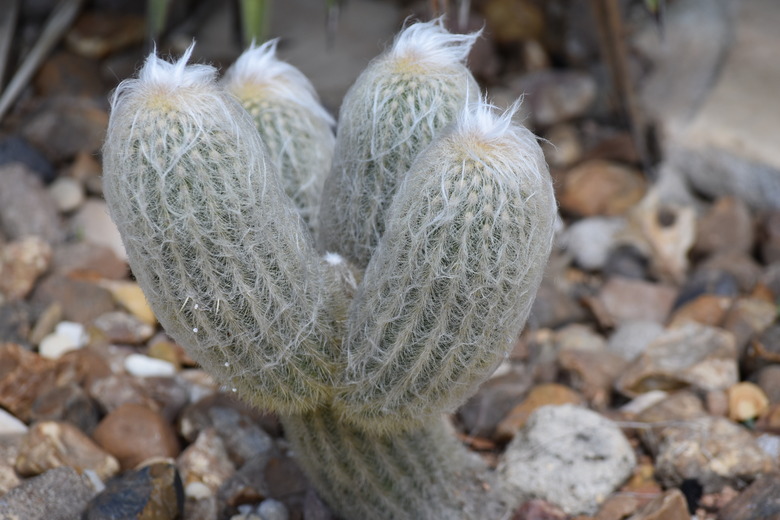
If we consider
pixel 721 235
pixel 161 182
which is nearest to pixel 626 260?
pixel 721 235

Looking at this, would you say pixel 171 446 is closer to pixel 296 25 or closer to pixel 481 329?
pixel 481 329

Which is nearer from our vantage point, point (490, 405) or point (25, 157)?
point (490, 405)

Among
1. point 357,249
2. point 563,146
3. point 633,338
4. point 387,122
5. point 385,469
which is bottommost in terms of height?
point 633,338

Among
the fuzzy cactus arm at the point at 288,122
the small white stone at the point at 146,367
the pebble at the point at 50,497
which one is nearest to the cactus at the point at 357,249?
the fuzzy cactus arm at the point at 288,122

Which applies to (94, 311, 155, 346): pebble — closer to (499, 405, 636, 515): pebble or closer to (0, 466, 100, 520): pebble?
(0, 466, 100, 520): pebble

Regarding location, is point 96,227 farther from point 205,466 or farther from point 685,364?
point 685,364

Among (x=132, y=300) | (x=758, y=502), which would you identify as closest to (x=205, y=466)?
(x=132, y=300)

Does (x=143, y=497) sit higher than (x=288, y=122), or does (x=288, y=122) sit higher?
(x=288, y=122)
